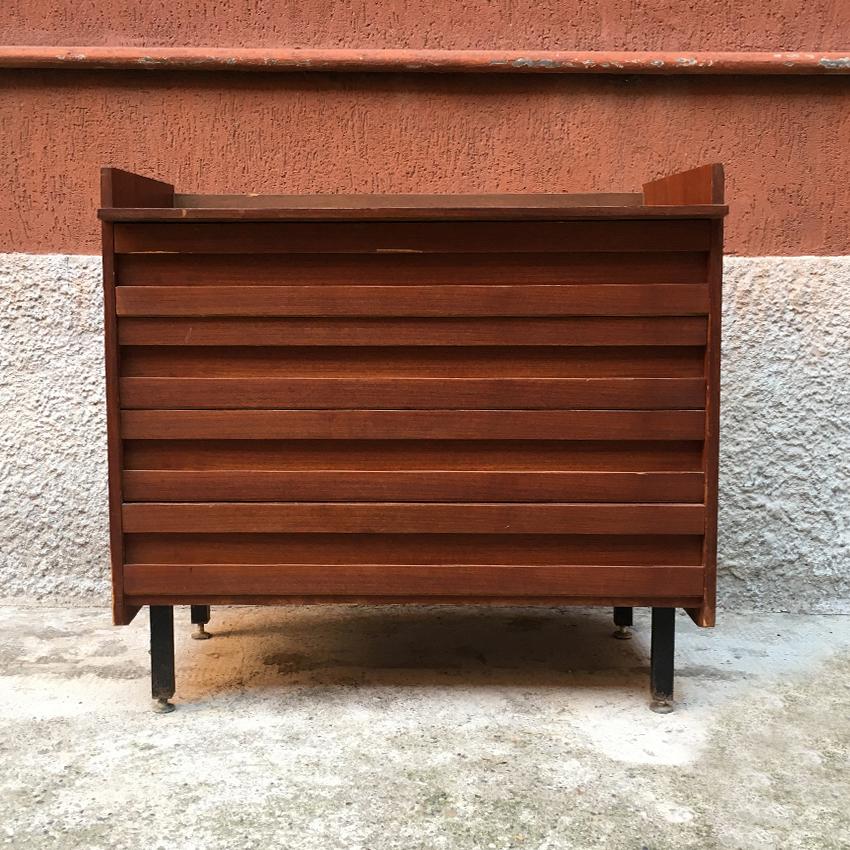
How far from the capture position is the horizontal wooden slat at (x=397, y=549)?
1998 millimetres

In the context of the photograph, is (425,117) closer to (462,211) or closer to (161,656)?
(462,211)

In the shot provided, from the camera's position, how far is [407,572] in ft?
6.54

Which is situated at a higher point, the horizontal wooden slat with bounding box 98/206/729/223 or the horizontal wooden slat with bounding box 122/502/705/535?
the horizontal wooden slat with bounding box 98/206/729/223

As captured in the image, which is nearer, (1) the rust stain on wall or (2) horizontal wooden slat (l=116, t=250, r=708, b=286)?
(2) horizontal wooden slat (l=116, t=250, r=708, b=286)

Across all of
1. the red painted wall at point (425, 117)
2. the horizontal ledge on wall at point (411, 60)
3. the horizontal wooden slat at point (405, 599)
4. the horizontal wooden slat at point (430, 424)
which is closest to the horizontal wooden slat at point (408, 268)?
the horizontal wooden slat at point (430, 424)

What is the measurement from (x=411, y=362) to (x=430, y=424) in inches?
5.3

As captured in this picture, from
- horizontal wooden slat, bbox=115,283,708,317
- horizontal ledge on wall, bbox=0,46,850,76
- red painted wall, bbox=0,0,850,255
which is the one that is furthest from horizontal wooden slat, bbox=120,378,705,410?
horizontal ledge on wall, bbox=0,46,850,76

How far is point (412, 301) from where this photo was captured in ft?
6.37

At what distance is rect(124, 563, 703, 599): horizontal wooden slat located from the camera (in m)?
1.99

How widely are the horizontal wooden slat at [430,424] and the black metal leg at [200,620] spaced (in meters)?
0.74

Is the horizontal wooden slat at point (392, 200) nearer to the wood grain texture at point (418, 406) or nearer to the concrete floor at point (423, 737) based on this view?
the wood grain texture at point (418, 406)

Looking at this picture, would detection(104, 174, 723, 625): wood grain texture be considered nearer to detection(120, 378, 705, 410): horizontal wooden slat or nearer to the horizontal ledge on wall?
detection(120, 378, 705, 410): horizontal wooden slat

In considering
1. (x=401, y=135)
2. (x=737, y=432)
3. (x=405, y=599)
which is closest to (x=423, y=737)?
(x=405, y=599)

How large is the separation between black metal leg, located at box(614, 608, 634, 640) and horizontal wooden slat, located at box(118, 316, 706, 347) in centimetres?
92
